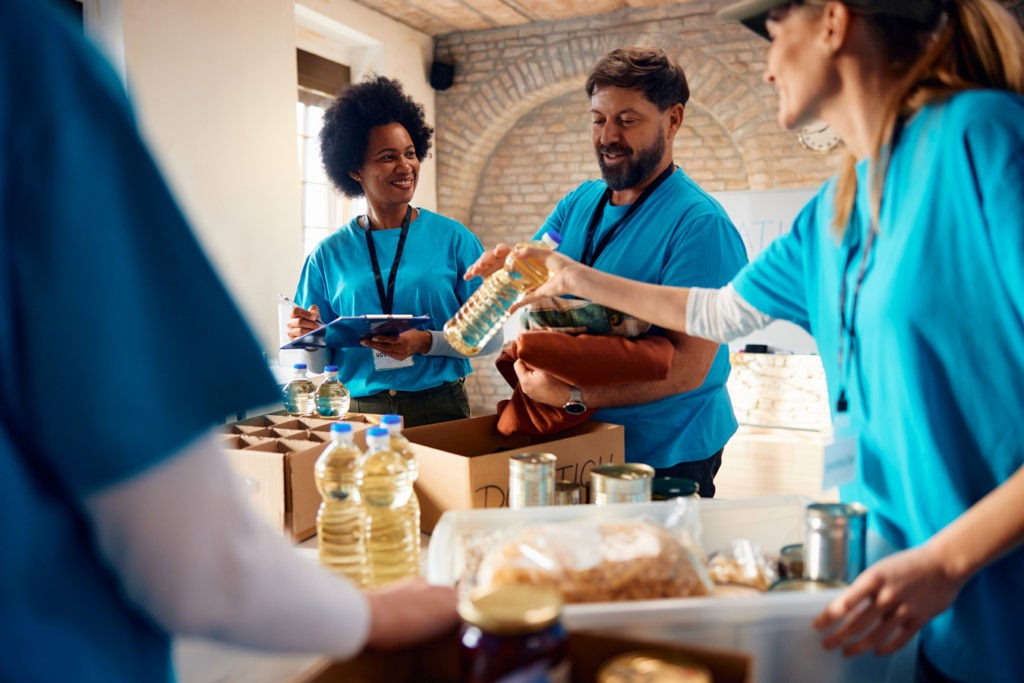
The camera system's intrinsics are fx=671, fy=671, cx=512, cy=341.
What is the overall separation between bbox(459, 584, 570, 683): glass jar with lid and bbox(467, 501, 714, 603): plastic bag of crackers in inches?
6.0

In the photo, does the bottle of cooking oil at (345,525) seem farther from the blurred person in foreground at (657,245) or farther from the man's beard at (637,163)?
the man's beard at (637,163)

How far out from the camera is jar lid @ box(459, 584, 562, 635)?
54 cm

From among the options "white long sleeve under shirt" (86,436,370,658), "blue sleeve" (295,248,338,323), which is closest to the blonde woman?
"white long sleeve under shirt" (86,436,370,658)

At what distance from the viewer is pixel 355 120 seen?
2695 mm

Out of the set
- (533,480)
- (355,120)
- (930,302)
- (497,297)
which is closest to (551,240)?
(497,297)

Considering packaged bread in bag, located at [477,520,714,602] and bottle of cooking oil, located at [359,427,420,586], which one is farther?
bottle of cooking oil, located at [359,427,420,586]

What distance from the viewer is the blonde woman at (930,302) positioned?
2.54 feet

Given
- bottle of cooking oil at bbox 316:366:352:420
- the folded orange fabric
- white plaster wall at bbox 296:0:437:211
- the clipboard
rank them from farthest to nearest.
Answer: white plaster wall at bbox 296:0:437:211
bottle of cooking oil at bbox 316:366:352:420
the clipboard
the folded orange fabric

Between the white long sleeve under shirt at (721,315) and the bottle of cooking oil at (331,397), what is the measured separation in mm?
1205

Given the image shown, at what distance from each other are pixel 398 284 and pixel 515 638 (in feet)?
6.68

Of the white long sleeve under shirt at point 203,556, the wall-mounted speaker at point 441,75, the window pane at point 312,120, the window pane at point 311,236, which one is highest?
the wall-mounted speaker at point 441,75

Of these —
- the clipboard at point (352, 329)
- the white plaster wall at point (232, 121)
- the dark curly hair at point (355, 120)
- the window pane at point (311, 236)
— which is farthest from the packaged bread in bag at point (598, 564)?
the window pane at point (311, 236)

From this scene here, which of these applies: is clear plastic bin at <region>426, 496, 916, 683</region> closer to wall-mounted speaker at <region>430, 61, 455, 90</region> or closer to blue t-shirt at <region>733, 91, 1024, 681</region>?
blue t-shirt at <region>733, 91, 1024, 681</region>

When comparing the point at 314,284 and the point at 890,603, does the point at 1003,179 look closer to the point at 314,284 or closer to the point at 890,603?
the point at 890,603
